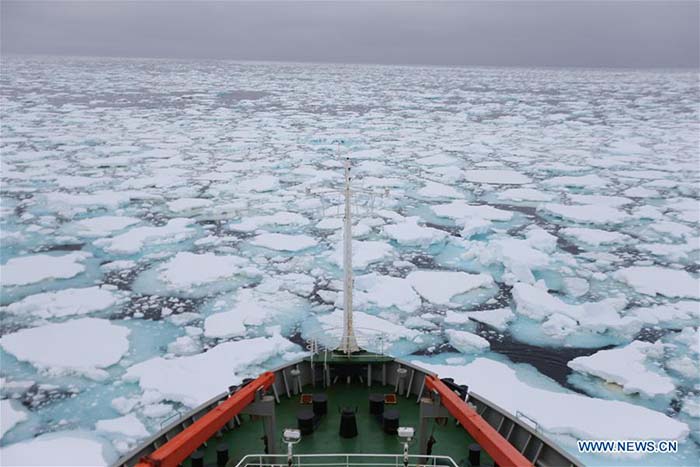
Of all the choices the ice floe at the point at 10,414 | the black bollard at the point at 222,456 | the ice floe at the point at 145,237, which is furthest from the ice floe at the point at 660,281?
the ice floe at the point at 10,414

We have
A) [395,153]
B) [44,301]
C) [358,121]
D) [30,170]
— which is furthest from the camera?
[358,121]

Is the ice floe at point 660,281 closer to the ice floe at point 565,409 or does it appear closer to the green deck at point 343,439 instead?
the ice floe at point 565,409

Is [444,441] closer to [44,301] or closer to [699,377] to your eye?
[699,377]

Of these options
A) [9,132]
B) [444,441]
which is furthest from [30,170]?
[444,441]

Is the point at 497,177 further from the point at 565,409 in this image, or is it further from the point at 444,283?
the point at 565,409

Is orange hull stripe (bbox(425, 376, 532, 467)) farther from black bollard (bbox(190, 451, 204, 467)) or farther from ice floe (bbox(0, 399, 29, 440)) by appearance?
ice floe (bbox(0, 399, 29, 440))

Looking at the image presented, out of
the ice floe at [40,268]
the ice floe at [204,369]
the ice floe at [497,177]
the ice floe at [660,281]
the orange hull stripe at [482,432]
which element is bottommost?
the ice floe at [497,177]

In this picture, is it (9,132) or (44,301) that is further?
(9,132)

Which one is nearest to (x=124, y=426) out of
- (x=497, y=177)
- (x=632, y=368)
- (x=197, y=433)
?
(x=197, y=433)

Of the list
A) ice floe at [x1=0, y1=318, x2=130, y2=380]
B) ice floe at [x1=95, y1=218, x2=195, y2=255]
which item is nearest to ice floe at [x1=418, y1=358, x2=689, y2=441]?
ice floe at [x1=0, y1=318, x2=130, y2=380]
